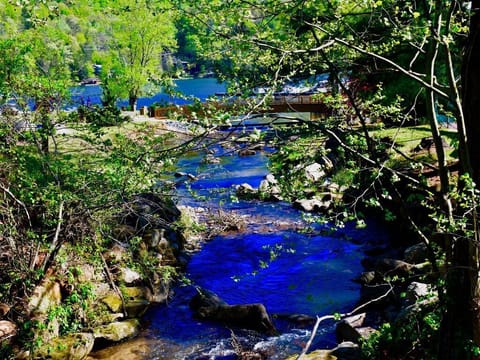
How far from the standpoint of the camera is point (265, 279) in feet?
33.9

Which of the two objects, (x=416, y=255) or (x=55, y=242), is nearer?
(x=55, y=242)

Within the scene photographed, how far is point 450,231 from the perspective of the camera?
12.8ft

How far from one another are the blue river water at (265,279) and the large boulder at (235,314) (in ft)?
0.53

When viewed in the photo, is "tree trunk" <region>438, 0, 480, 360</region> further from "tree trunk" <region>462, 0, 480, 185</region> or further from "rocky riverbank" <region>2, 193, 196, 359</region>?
"rocky riverbank" <region>2, 193, 196, 359</region>

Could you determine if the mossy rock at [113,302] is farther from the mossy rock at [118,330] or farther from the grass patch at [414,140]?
the grass patch at [414,140]

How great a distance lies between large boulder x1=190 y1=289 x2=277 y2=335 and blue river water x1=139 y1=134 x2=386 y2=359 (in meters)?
0.16

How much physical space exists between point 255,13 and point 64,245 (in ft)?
15.5

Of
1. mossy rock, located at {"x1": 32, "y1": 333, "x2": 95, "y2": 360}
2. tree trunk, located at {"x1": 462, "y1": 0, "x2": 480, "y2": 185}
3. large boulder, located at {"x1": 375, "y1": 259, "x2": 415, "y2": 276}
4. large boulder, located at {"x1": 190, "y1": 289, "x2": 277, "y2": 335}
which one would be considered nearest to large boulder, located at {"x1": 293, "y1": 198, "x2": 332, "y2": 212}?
large boulder, located at {"x1": 375, "y1": 259, "x2": 415, "y2": 276}

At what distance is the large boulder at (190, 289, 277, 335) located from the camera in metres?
8.08

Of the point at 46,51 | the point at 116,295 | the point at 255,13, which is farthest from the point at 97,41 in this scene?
the point at 255,13

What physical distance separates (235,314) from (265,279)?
2.08m

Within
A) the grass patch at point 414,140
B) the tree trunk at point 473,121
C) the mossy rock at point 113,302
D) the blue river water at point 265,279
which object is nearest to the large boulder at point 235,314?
the blue river water at point 265,279

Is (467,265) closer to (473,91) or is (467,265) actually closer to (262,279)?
(473,91)

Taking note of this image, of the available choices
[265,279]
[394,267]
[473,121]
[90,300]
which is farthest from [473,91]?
[265,279]
